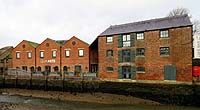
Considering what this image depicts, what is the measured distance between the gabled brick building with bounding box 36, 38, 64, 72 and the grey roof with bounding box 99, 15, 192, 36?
1188 cm

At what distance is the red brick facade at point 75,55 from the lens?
3975 cm

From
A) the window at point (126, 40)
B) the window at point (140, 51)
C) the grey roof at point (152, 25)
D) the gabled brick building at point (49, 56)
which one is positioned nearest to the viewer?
Answer: the grey roof at point (152, 25)

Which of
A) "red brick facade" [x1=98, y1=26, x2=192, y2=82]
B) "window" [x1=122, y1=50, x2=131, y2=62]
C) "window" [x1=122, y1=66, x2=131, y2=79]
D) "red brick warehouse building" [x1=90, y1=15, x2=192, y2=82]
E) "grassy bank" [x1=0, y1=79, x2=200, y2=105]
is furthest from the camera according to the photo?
"window" [x1=122, y1=50, x2=131, y2=62]

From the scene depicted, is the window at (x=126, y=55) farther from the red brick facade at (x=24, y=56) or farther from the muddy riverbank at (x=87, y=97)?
the red brick facade at (x=24, y=56)

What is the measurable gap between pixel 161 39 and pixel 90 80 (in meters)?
10.2

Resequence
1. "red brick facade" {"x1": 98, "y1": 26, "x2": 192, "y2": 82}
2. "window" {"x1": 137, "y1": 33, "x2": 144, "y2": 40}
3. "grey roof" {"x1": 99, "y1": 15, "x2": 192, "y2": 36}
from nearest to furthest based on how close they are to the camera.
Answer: "red brick facade" {"x1": 98, "y1": 26, "x2": 192, "y2": 82} < "grey roof" {"x1": 99, "y1": 15, "x2": 192, "y2": 36} < "window" {"x1": 137, "y1": 33, "x2": 144, "y2": 40}

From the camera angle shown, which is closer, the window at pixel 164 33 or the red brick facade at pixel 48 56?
the window at pixel 164 33

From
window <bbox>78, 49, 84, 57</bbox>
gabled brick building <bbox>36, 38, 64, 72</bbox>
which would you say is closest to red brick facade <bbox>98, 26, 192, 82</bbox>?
window <bbox>78, 49, 84, 57</bbox>

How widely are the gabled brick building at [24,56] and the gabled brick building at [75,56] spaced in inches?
265

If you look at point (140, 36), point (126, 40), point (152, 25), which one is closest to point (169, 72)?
point (140, 36)

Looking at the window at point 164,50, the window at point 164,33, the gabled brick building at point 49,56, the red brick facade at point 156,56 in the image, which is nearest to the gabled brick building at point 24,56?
the gabled brick building at point 49,56

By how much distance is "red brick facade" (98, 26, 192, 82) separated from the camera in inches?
1061

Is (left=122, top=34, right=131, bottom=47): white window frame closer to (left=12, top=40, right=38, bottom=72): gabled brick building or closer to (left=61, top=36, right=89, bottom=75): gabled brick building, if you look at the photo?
(left=61, top=36, right=89, bottom=75): gabled brick building

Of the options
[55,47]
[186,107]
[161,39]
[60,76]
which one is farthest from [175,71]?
[55,47]
